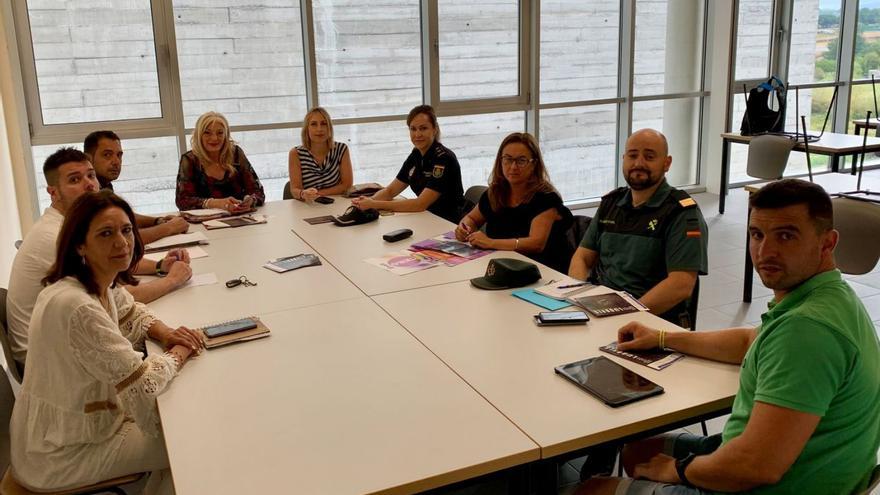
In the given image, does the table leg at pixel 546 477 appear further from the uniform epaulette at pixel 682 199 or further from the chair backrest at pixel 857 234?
the chair backrest at pixel 857 234

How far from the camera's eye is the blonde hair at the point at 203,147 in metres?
4.59

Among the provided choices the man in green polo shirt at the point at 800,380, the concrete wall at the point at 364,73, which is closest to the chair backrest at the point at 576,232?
the man in green polo shirt at the point at 800,380

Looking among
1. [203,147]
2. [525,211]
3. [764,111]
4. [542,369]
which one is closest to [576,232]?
[525,211]

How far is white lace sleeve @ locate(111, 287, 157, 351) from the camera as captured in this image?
2.35 meters

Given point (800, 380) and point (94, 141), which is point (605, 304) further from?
point (94, 141)

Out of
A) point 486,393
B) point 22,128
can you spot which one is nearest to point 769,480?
point 486,393

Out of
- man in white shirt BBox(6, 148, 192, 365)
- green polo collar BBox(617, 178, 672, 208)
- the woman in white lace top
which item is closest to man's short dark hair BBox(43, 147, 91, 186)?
man in white shirt BBox(6, 148, 192, 365)

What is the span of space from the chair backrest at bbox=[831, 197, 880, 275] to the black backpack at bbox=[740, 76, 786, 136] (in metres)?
3.34

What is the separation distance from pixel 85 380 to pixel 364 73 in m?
4.73

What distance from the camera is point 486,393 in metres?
1.87

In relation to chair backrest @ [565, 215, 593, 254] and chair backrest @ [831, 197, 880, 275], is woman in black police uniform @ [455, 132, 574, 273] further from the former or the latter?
chair backrest @ [831, 197, 880, 275]

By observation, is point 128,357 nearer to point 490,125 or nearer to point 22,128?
point 22,128

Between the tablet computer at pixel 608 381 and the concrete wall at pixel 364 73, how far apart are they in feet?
15.2

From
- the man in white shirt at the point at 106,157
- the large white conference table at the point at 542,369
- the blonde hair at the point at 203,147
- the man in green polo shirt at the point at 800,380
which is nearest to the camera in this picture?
the man in green polo shirt at the point at 800,380
